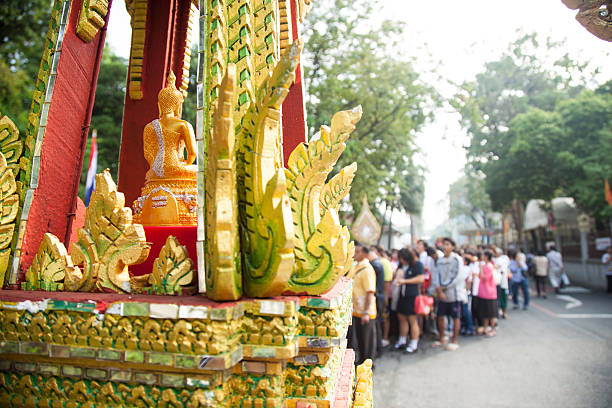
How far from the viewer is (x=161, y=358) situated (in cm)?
125

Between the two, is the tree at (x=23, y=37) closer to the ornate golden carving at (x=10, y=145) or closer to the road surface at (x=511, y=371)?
the ornate golden carving at (x=10, y=145)

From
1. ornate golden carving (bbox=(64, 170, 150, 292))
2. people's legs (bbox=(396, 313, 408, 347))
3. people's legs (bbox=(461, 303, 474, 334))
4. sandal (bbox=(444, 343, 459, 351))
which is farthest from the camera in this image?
people's legs (bbox=(461, 303, 474, 334))

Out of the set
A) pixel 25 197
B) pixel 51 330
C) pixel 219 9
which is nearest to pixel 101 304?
pixel 51 330

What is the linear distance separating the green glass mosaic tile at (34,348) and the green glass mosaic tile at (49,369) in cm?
6

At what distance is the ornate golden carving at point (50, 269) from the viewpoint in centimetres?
155

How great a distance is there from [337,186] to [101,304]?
3.90 feet

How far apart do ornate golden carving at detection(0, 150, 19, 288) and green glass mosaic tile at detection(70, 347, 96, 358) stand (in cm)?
54

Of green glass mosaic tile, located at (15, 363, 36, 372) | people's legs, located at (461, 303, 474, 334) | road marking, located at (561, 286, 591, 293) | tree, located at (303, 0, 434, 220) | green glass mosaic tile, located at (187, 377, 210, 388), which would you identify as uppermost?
tree, located at (303, 0, 434, 220)

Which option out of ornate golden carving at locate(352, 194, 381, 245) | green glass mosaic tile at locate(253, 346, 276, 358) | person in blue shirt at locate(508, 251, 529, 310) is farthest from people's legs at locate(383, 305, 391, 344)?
green glass mosaic tile at locate(253, 346, 276, 358)

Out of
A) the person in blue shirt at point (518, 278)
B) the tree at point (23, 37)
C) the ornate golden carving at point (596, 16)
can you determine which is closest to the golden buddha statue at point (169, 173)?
the ornate golden carving at point (596, 16)

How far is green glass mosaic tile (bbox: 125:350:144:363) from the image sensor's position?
4.18 feet

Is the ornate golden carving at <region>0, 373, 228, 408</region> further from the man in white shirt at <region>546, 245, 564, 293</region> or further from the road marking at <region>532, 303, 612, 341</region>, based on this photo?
the man in white shirt at <region>546, 245, 564, 293</region>

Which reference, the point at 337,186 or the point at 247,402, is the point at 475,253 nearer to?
the point at 337,186

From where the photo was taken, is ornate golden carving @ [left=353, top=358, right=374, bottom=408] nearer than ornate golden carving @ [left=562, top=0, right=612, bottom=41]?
No
